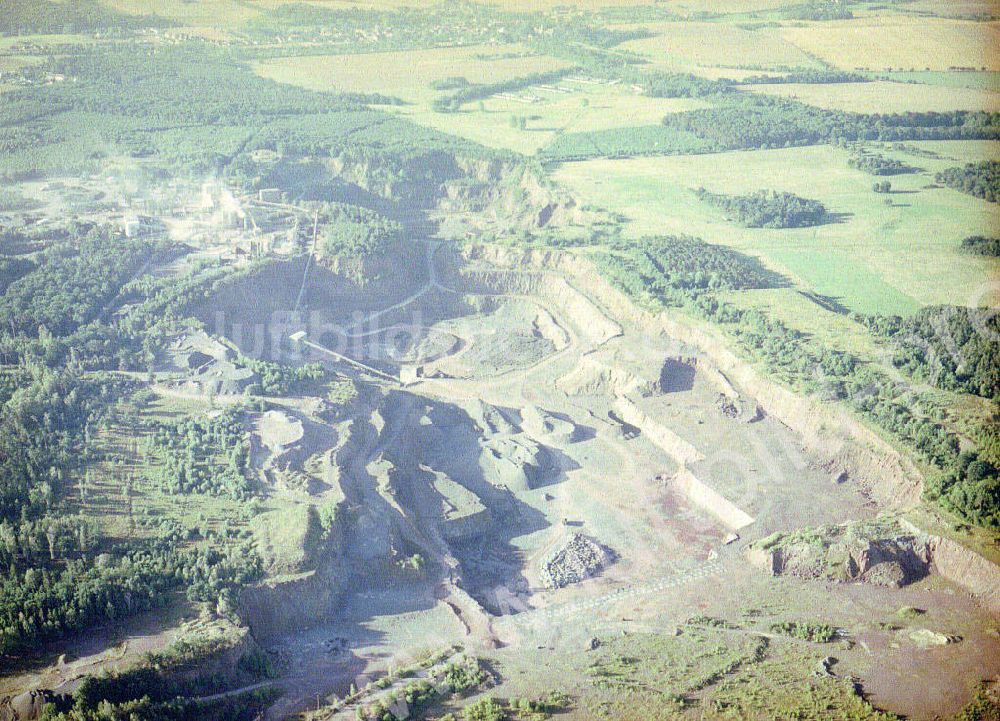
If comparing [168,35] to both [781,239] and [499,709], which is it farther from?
[499,709]

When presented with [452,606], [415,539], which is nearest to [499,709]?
[452,606]

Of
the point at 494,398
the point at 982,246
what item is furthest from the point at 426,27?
the point at 494,398

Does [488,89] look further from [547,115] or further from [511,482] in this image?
[511,482]

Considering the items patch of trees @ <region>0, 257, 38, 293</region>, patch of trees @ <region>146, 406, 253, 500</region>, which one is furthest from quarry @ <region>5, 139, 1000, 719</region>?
patch of trees @ <region>0, 257, 38, 293</region>

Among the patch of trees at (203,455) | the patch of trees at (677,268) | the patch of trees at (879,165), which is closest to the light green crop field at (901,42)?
the patch of trees at (879,165)

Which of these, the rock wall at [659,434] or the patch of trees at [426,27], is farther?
the patch of trees at [426,27]

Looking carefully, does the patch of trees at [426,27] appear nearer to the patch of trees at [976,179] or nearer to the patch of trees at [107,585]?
the patch of trees at [976,179]
